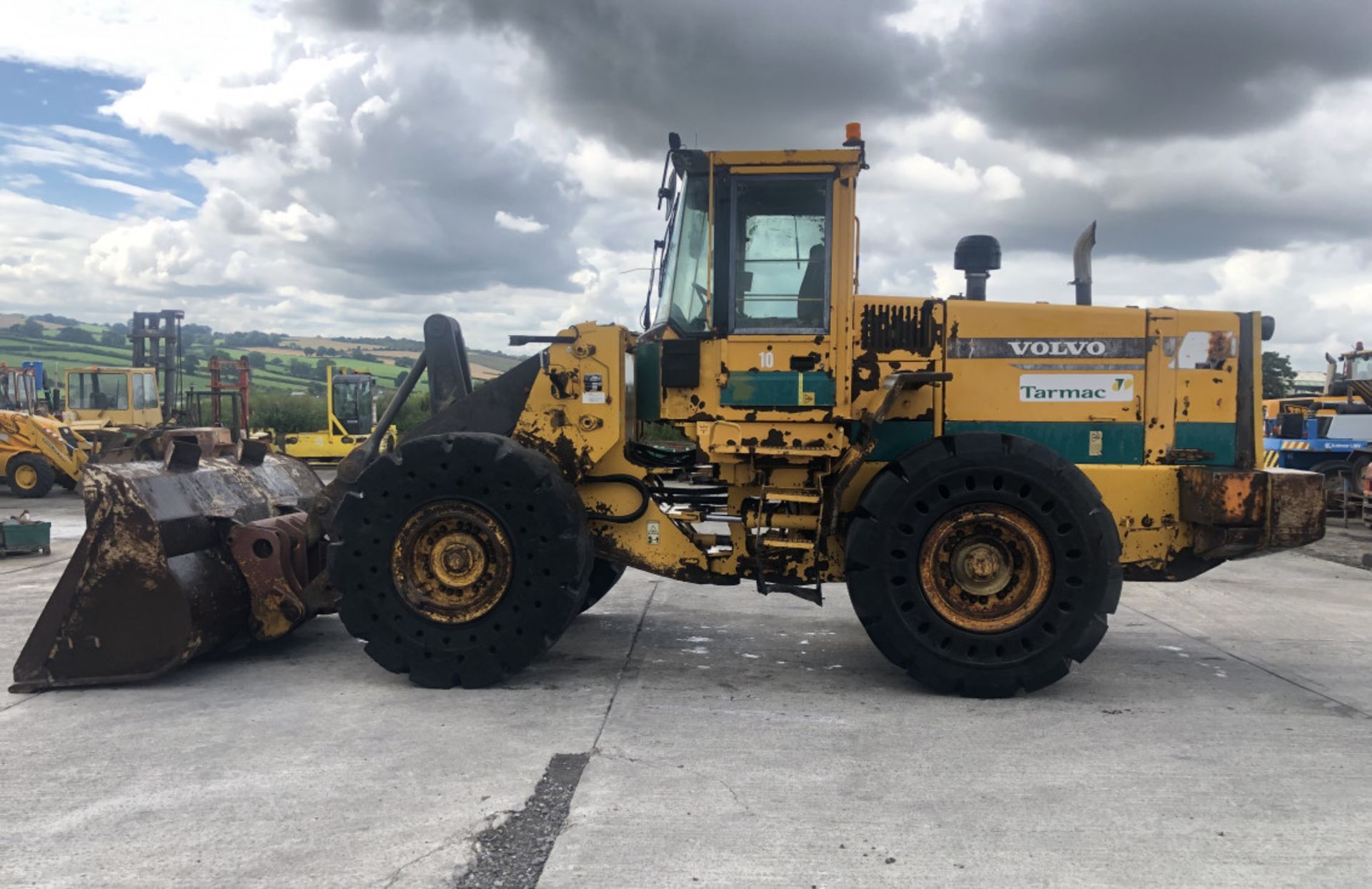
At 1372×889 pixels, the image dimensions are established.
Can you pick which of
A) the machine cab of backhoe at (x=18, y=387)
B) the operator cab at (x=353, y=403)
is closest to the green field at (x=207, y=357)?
the operator cab at (x=353, y=403)

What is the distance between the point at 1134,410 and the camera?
5555 mm

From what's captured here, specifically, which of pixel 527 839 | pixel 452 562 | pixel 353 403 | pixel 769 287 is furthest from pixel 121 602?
pixel 353 403

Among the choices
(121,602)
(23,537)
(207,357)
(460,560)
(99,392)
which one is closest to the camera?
(121,602)

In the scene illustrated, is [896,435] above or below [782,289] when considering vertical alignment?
below

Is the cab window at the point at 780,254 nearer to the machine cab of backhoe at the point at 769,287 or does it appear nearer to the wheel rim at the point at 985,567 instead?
the machine cab of backhoe at the point at 769,287

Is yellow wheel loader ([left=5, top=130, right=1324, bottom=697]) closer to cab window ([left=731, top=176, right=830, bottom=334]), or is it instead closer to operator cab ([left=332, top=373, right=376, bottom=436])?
cab window ([left=731, top=176, right=830, bottom=334])

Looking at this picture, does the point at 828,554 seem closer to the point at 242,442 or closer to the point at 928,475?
the point at 928,475

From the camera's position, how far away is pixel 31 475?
59.9 ft

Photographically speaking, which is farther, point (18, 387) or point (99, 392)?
point (99, 392)

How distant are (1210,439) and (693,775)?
12.0ft

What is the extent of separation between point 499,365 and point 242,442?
2064 millimetres

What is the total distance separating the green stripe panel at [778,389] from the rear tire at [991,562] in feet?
1.99

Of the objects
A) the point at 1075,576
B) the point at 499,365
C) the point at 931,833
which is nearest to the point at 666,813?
the point at 931,833

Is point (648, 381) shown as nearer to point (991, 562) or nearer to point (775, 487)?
point (775, 487)
